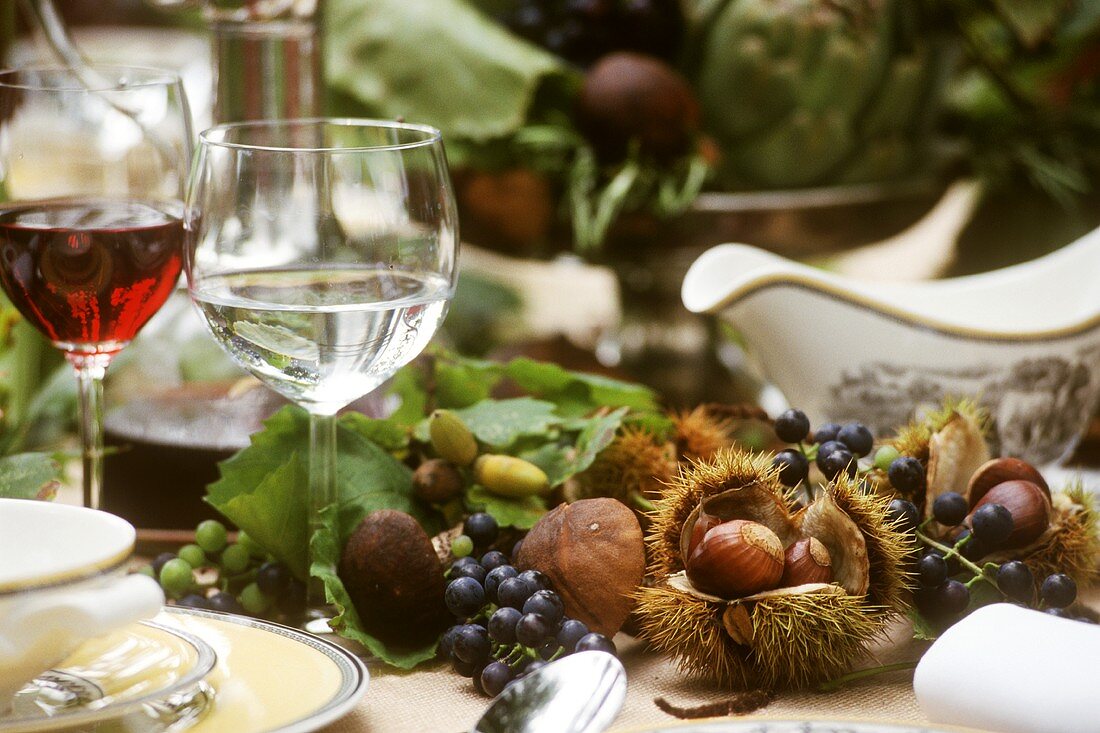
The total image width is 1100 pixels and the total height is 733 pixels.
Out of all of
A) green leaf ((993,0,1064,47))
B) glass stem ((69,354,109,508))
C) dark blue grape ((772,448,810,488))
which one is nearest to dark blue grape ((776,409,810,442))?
dark blue grape ((772,448,810,488))

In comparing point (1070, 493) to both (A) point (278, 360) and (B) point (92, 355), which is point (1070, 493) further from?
(B) point (92, 355)

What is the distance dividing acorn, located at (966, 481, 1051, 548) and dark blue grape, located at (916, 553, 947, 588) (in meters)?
0.03

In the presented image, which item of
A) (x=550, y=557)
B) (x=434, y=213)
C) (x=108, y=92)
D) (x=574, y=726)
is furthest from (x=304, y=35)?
(x=574, y=726)

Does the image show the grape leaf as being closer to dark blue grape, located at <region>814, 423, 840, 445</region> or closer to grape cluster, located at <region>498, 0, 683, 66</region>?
dark blue grape, located at <region>814, 423, 840, 445</region>

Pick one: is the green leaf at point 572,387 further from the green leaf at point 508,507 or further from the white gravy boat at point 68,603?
the white gravy boat at point 68,603

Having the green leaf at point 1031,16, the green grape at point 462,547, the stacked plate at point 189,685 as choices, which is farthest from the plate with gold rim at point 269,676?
the green leaf at point 1031,16

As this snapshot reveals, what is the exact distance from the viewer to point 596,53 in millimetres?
1101

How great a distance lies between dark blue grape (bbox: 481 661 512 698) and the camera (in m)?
0.49

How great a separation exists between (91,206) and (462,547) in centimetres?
26

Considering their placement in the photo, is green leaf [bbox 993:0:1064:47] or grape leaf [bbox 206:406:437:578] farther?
green leaf [bbox 993:0:1064:47]

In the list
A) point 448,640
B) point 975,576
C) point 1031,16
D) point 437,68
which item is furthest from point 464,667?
point 1031,16

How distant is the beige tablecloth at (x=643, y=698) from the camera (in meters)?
0.48

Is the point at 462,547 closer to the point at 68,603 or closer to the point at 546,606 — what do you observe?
the point at 546,606

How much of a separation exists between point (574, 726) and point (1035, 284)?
1.86 feet
